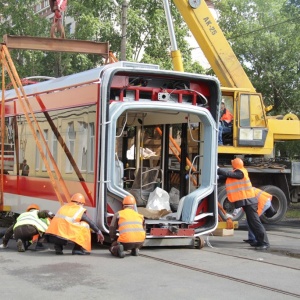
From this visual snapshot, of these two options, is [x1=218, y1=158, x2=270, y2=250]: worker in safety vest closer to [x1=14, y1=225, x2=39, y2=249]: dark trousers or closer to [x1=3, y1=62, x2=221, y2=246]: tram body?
[x1=3, y1=62, x2=221, y2=246]: tram body

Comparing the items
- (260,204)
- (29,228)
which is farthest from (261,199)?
(29,228)

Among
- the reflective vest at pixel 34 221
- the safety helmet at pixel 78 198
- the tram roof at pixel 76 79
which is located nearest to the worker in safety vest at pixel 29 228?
the reflective vest at pixel 34 221

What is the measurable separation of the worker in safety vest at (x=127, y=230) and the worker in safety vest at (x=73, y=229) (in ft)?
1.09

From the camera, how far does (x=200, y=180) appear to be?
1208 centimetres

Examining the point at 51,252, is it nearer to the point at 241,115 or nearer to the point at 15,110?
the point at 15,110

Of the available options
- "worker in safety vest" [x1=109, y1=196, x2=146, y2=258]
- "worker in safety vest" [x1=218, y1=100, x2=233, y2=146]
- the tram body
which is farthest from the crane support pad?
"worker in safety vest" [x1=218, y1=100, x2=233, y2=146]

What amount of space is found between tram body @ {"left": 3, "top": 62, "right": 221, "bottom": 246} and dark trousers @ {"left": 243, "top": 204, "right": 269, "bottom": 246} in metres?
0.69

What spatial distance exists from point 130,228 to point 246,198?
269cm

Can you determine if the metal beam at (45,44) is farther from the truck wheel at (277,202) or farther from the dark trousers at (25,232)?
the truck wheel at (277,202)

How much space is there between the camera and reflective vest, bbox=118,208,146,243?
10.3 metres

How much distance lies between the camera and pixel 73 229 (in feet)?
34.2

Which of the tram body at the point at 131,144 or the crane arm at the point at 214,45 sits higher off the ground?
the crane arm at the point at 214,45

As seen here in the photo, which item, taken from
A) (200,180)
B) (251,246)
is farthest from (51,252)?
(251,246)

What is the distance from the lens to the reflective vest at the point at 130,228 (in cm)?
1028
